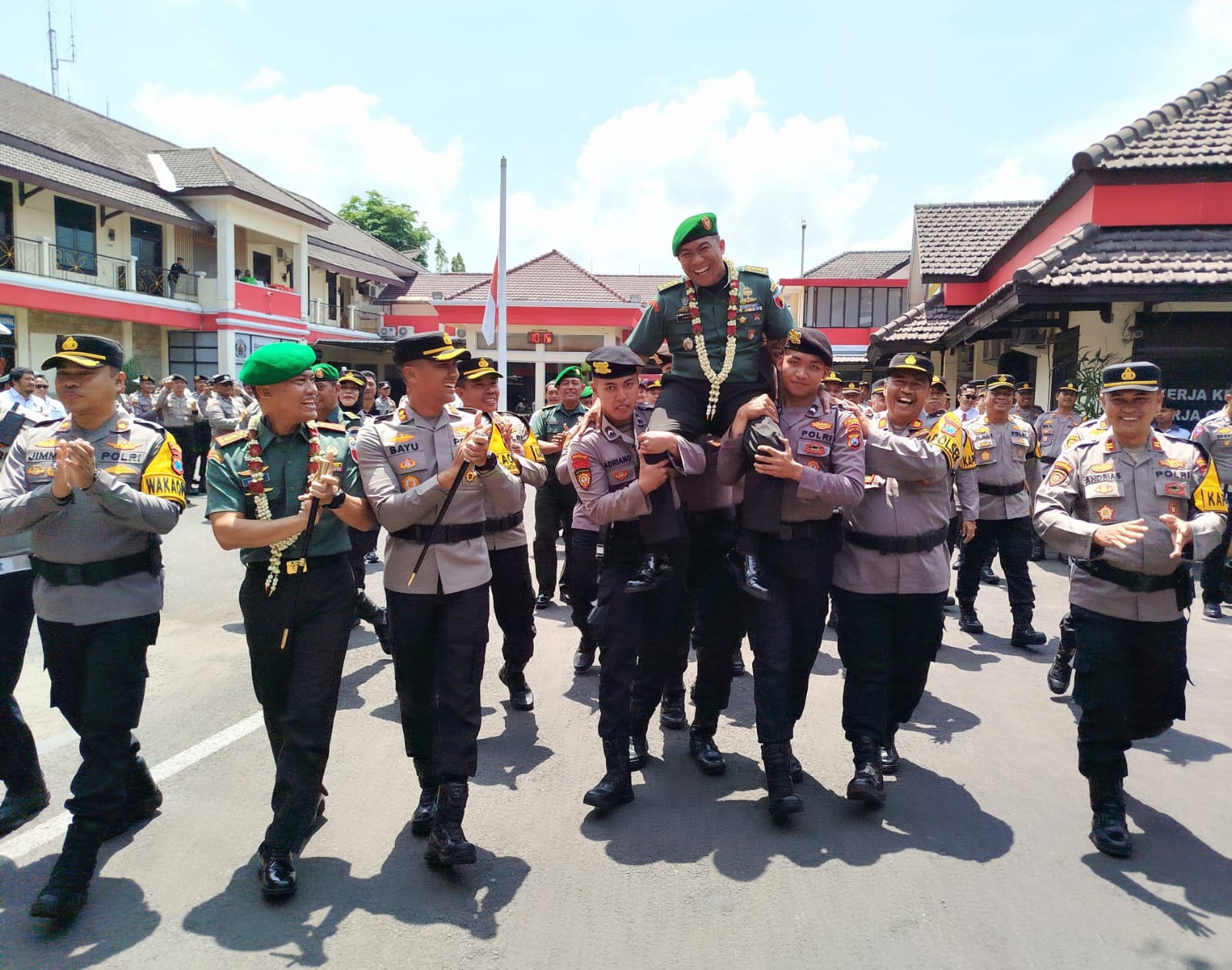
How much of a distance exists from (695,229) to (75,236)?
83.1 feet

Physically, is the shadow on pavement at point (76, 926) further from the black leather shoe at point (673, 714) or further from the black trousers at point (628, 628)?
the black leather shoe at point (673, 714)

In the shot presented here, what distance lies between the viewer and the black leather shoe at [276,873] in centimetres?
330

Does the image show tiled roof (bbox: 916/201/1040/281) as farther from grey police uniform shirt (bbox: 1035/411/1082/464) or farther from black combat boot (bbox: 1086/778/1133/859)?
black combat boot (bbox: 1086/778/1133/859)

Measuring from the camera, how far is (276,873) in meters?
3.32

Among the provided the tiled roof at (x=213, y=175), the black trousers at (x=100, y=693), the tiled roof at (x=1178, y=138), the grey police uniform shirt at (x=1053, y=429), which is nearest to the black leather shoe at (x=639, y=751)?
the black trousers at (x=100, y=693)

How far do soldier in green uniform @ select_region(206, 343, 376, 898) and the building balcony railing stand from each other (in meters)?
22.7

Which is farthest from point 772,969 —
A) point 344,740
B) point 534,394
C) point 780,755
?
point 534,394

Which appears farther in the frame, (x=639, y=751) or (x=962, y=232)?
(x=962, y=232)

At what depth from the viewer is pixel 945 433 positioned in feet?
17.2

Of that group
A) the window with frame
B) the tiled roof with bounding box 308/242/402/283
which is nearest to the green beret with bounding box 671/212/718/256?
the window with frame

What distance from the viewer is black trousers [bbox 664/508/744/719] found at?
4.54 metres

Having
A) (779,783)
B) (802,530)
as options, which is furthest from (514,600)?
(779,783)

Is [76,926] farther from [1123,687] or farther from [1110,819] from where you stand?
[1123,687]

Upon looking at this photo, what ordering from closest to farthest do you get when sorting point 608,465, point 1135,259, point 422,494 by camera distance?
point 422,494 < point 608,465 < point 1135,259
